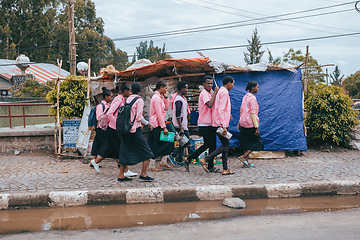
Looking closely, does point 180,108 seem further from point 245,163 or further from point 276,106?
point 276,106

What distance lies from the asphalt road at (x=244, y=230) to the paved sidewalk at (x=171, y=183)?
43.0 inches

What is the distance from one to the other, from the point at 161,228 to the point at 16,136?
654 centimetres

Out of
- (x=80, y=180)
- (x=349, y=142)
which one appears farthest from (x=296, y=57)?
(x=80, y=180)

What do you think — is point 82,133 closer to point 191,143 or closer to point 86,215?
point 191,143

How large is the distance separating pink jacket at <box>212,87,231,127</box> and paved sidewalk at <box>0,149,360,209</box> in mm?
1013

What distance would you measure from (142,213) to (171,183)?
3.69ft

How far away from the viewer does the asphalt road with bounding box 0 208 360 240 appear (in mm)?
3207

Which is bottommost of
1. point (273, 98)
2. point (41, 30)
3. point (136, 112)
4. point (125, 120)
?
point (125, 120)

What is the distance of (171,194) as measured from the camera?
479 cm

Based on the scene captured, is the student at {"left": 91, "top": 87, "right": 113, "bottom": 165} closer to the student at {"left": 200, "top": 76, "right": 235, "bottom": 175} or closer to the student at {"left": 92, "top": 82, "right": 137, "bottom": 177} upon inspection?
the student at {"left": 92, "top": 82, "right": 137, "bottom": 177}

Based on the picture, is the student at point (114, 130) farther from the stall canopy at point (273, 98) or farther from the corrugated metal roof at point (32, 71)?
the corrugated metal roof at point (32, 71)

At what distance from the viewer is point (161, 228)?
3.57 meters

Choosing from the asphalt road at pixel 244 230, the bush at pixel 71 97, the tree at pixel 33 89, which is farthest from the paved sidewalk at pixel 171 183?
the tree at pixel 33 89

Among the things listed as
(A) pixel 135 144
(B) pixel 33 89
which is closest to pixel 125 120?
(A) pixel 135 144
